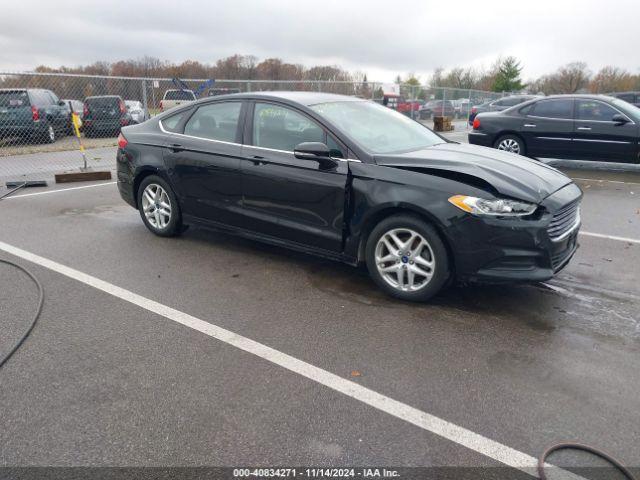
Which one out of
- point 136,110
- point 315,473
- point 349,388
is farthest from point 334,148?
point 136,110

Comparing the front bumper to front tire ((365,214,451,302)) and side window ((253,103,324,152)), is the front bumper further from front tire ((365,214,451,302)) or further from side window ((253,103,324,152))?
side window ((253,103,324,152))

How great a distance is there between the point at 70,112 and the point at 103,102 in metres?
1.66

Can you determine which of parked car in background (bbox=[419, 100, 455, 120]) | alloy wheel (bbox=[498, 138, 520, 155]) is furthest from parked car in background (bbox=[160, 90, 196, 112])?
parked car in background (bbox=[419, 100, 455, 120])

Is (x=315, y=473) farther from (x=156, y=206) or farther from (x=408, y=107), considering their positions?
(x=408, y=107)

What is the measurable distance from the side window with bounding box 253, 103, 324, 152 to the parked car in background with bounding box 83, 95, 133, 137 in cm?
1236

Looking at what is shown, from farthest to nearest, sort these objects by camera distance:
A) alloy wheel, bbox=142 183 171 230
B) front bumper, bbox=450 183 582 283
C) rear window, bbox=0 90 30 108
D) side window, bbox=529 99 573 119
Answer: rear window, bbox=0 90 30 108
side window, bbox=529 99 573 119
alloy wheel, bbox=142 183 171 230
front bumper, bbox=450 183 582 283

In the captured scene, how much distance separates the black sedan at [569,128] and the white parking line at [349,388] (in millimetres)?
9450

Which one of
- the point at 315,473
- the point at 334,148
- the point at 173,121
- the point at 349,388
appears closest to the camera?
the point at 315,473

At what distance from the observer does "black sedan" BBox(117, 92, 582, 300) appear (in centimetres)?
385

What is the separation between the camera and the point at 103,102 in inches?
650

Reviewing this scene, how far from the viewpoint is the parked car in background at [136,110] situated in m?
15.5

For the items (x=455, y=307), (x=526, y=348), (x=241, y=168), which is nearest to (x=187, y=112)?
(x=241, y=168)

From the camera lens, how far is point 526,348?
11.5 feet

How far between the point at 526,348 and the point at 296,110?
2.80 metres
